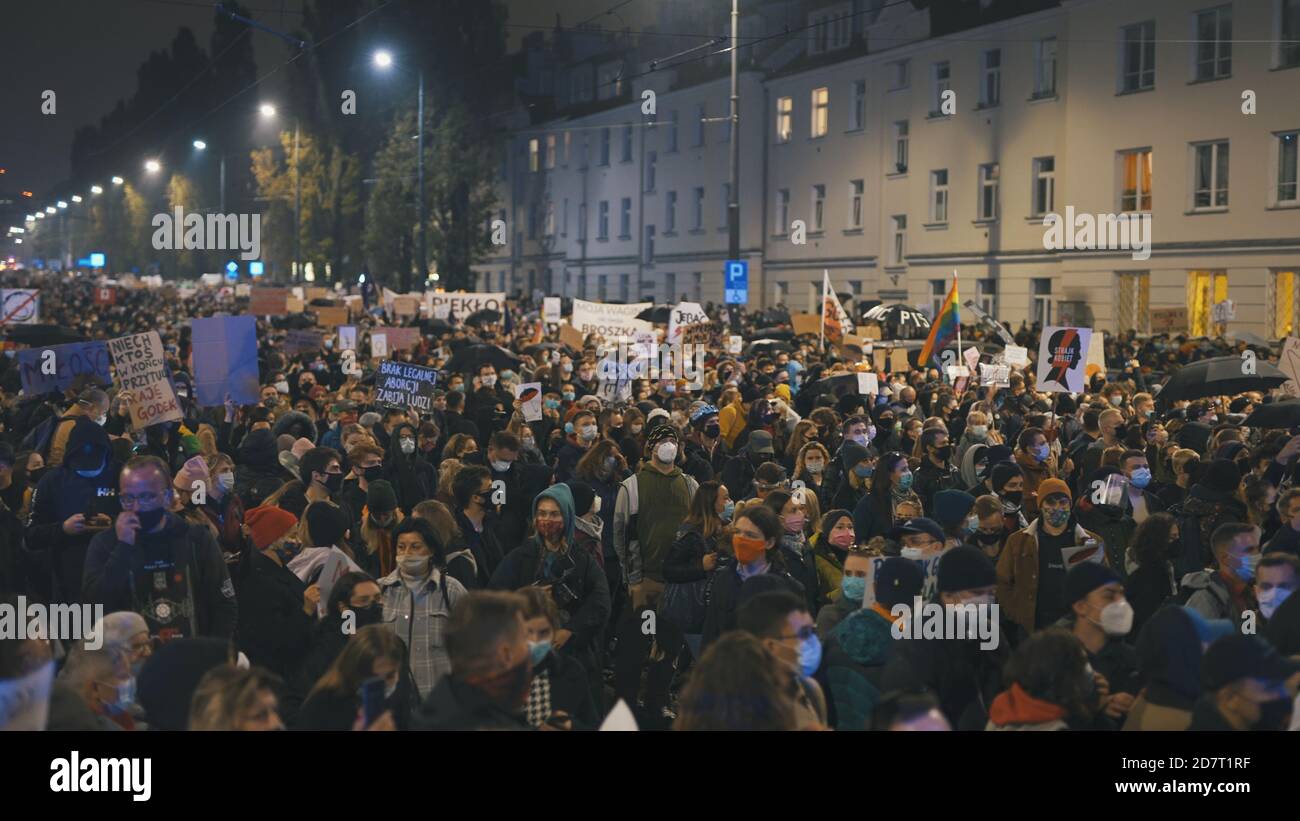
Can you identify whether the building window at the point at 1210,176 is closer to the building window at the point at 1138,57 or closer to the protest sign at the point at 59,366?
the building window at the point at 1138,57

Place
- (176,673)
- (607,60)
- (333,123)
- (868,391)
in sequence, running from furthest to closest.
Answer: (333,123) → (607,60) → (868,391) → (176,673)

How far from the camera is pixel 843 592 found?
24.1ft

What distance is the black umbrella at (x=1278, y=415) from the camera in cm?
1430

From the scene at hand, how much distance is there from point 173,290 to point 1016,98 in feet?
118

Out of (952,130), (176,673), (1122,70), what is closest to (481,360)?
(176,673)

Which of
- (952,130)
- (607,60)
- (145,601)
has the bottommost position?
(145,601)

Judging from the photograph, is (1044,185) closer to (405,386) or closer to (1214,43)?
(1214,43)

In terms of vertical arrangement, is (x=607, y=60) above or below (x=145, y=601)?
above

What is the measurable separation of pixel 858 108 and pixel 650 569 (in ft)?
133

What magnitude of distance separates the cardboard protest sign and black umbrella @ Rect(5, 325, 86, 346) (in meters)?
13.2

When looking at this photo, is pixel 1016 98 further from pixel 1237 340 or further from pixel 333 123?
pixel 333 123

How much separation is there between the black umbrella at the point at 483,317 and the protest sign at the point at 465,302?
0.16m

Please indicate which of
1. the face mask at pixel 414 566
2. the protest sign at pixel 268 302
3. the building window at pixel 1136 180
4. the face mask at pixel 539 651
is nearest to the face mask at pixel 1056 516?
the face mask at pixel 414 566

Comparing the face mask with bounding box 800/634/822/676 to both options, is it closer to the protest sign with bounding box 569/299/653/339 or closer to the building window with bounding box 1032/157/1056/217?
the protest sign with bounding box 569/299/653/339
